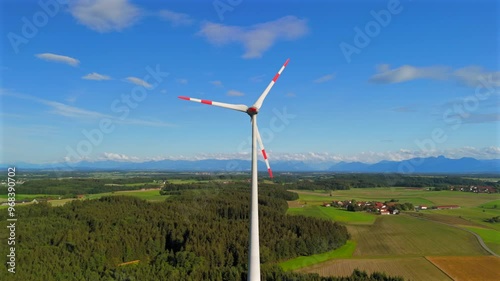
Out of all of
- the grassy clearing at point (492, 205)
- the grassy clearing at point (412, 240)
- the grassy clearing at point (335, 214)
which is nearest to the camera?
the grassy clearing at point (412, 240)

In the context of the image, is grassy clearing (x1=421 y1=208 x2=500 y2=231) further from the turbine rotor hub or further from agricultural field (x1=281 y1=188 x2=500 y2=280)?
the turbine rotor hub

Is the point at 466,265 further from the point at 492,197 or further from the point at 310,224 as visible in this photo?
the point at 492,197

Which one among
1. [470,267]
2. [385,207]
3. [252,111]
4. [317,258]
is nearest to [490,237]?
[470,267]

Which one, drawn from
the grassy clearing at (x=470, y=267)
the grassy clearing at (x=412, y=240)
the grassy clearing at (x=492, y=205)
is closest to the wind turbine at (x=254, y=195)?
the grassy clearing at (x=470, y=267)

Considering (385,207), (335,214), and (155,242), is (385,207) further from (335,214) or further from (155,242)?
(155,242)

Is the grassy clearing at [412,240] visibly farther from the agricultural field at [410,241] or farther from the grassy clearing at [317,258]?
the grassy clearing at [317,258]

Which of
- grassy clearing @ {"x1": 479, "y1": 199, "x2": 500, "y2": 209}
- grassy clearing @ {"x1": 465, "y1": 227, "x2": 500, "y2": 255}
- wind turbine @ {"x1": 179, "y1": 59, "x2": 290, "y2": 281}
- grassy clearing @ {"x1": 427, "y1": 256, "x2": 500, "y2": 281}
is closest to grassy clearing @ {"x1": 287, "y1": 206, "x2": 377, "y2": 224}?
grassy clearing @ {"x1": 465, "y1": 227, "x2": 500, "y2": 255}
